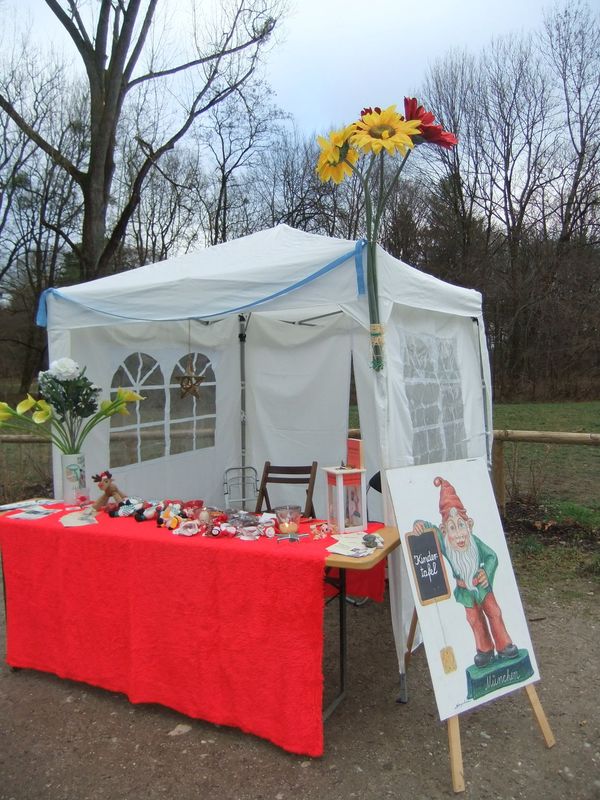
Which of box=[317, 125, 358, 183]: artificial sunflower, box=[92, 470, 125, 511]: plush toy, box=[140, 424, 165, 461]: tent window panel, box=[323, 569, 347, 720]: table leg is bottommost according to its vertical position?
box=[323, 569, 347, 720]: table leg

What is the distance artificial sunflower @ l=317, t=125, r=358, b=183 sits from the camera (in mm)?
2643

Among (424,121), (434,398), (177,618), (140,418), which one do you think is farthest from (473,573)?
(140,418)

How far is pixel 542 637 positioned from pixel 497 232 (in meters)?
15.3

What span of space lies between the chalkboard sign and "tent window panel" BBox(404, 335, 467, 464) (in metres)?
1.09

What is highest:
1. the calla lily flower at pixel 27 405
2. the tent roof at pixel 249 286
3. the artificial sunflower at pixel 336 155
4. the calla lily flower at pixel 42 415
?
the artificial sunflower at pixel 336 155

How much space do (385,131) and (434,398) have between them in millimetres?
1584

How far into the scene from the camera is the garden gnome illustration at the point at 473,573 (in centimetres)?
215

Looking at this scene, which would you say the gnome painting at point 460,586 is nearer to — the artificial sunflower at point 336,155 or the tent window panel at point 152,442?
the artificial sunflower at point 336,155

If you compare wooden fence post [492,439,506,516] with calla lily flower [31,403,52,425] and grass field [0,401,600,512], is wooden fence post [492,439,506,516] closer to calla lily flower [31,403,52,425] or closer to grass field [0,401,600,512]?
grass field [0,401,600,512]

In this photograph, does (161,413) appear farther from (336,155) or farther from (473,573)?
(473,573)

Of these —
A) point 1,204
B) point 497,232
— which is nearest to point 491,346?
point 497,232

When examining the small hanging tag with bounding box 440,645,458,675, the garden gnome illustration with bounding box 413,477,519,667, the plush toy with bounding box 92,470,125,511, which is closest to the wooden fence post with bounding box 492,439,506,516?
the garden gnome illustration with bounding box 413,477,519,667

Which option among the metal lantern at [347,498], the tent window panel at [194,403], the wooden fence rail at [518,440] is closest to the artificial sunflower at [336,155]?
the metal lantern at [347,498]

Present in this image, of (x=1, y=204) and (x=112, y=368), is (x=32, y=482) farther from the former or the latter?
(x=1, y=204)
